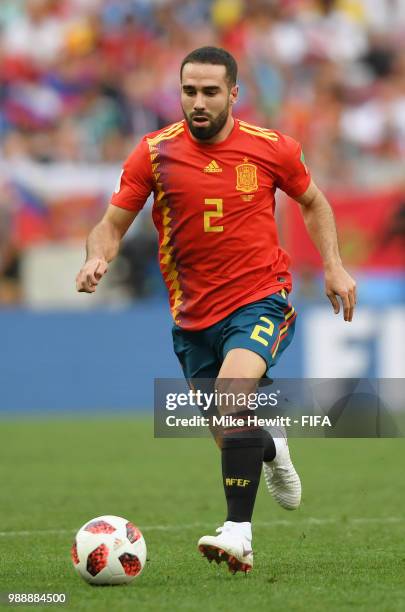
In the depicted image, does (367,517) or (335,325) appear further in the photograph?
(335,325)

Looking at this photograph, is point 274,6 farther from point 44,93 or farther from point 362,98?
point 44,93

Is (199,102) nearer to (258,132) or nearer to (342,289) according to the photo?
(258,132)

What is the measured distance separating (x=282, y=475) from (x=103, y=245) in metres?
1.58

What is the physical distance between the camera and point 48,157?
16.6 metres

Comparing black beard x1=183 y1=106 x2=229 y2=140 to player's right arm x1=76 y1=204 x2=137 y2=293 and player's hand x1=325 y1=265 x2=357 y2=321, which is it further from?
player's hand x1=325 y1=265 x2=357 y2=321

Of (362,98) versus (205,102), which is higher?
(362,98)

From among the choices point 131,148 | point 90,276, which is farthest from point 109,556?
point 131,148

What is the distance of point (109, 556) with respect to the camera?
5.20 metres

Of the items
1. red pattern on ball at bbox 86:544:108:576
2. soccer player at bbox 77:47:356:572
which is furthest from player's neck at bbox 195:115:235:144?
red pattern on ball at bbox 86:544:108:576

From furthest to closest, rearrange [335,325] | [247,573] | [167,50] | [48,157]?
[167,50]
[48,157]
[335,325]
[247,573]

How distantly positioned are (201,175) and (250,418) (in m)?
1.18

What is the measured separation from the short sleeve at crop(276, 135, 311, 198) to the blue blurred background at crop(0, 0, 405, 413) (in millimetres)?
8210

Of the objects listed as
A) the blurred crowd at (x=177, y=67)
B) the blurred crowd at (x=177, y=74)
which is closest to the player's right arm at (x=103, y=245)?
the blurred crowd at (x=177, y=74)

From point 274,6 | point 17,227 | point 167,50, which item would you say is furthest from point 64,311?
point 274,6
